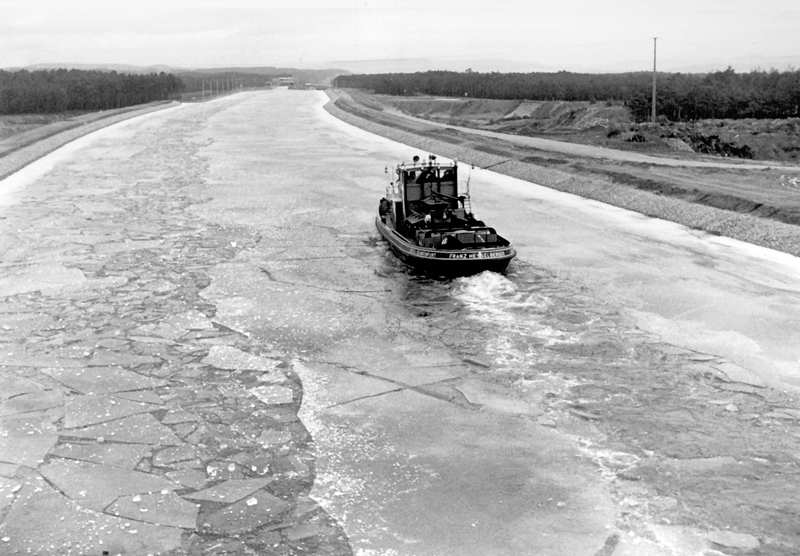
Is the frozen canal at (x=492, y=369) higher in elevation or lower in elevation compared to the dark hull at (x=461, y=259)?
lower

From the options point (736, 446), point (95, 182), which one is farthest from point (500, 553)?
point (95, 182)

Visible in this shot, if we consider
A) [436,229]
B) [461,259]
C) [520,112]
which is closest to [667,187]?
[436,229]

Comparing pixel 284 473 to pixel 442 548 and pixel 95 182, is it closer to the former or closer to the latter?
pixel 442 548

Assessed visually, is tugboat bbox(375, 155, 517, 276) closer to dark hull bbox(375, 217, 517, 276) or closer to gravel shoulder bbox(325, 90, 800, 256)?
dark hull bbox(375, 217, 517, 276)

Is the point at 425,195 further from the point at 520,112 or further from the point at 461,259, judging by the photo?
the point at 520,112

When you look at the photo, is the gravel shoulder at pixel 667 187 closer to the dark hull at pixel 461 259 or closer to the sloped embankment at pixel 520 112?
the dark hull at pixel 461 259

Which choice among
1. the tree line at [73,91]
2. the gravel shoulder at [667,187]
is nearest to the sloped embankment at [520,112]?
the gravel shoulder at [667,187]

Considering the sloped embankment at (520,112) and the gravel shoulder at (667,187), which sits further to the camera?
the sloped embankment at (520,112)
